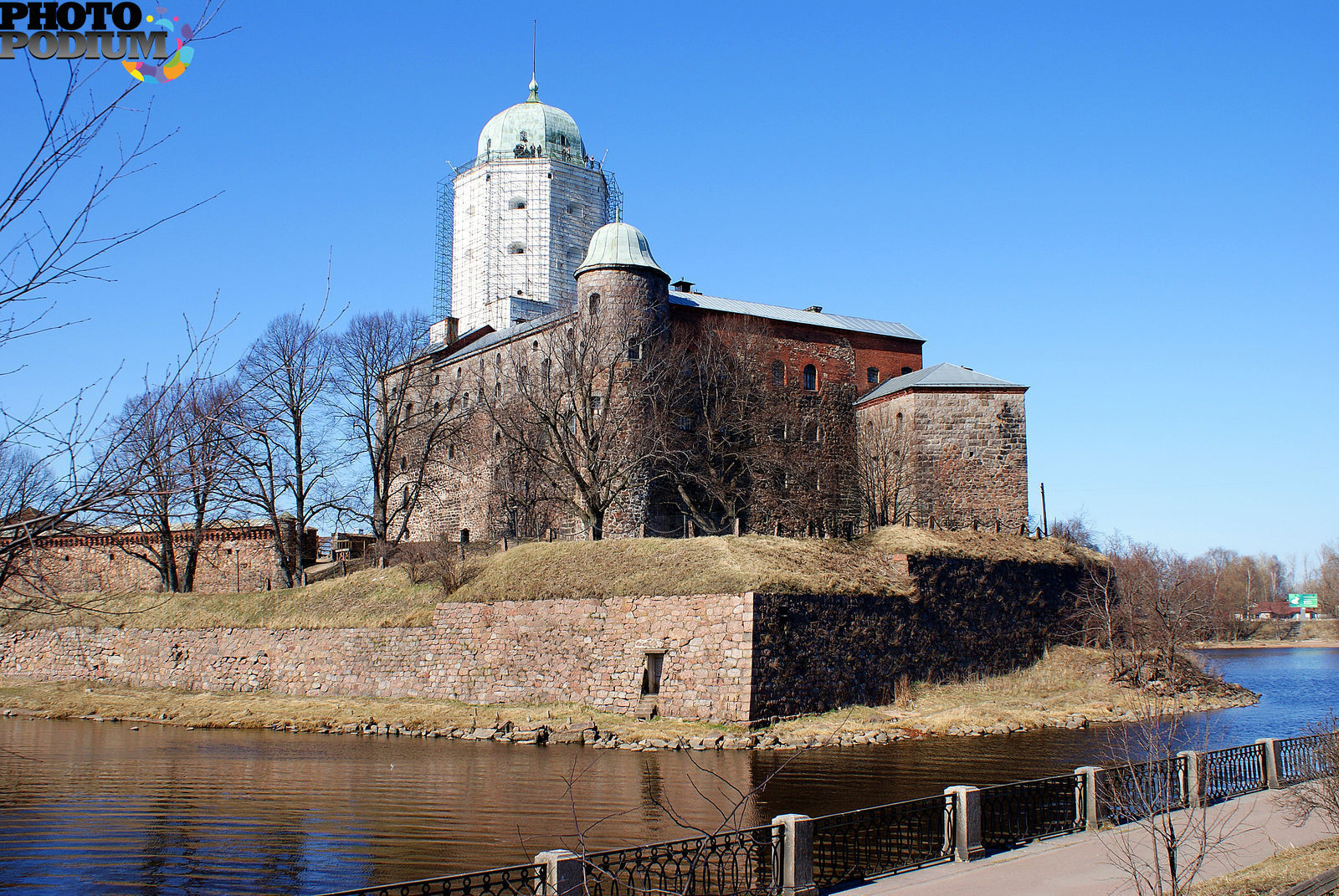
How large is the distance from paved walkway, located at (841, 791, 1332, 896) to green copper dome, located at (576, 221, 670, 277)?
105ft

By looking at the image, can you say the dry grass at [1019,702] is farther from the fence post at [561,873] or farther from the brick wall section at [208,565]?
the brick wall section at [208,565]

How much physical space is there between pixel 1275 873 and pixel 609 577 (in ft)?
63.1

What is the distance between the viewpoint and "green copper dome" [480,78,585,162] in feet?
188

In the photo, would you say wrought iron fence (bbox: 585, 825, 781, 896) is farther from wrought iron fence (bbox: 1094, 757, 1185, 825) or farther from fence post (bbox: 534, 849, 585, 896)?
wrought iron fence (bbox: 1094, 757, 1185, 825)

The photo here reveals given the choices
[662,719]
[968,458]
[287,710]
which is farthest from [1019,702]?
[287,710]

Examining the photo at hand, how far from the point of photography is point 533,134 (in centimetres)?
5750

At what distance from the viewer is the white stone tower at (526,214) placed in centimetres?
5588

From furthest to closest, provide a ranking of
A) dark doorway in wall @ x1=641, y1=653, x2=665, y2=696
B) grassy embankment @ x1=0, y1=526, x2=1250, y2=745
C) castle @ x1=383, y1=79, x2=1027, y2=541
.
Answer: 1. castle @ x1=383, y1=79, x2=1027, y2=541
2. dark doorway in wall @ x1=641, y1=653, x2=665, y2=696
3. grassy embankment @ x1=0, y1=526, x2=1250, y2=745

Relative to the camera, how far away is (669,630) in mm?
25250

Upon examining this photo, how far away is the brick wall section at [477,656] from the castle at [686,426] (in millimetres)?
7212

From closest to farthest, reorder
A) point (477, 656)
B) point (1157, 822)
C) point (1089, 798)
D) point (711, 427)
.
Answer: point (1157, 822), point (1089, 798), point (477, 656), point (711, 427)

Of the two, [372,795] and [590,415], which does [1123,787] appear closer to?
[372,795]

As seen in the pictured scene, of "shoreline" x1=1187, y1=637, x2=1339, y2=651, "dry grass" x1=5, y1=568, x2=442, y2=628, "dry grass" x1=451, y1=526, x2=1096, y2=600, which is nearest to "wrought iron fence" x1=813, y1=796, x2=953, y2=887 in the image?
"dry grass" x1=451, y1=526, x2=1096, y2=600

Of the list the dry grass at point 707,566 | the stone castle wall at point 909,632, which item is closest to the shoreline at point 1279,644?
the stone castle wall at point 909,632
